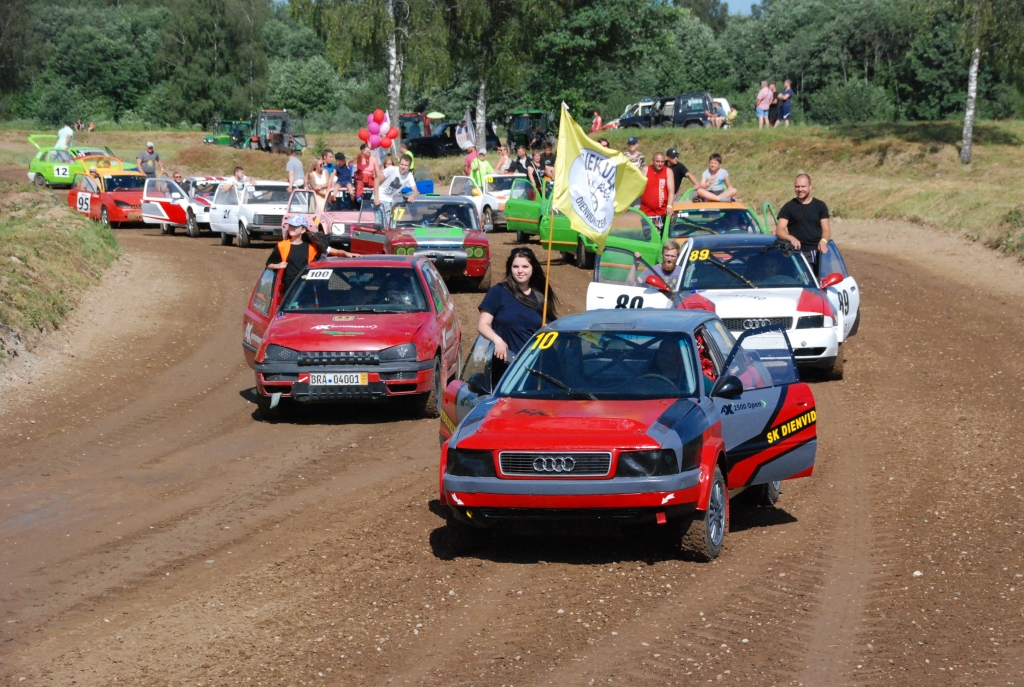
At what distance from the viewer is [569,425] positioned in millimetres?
7211

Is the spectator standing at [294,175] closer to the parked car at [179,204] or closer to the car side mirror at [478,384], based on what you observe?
the parked car at [179,204]

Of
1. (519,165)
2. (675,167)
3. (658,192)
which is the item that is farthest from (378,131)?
(658,192)

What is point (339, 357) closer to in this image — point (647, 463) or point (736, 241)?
point (736, 241)

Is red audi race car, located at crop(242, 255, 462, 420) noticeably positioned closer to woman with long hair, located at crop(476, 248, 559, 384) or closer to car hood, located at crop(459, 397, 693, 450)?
woman with long hair, located at crop(476, 248, 559, 384)

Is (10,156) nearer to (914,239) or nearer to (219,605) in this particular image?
(914,239)

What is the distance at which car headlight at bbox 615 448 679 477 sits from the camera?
6.97 meters

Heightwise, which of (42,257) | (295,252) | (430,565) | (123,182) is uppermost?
(295,252)

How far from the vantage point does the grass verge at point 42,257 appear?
16.7 m

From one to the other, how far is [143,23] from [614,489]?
10142 centimetres

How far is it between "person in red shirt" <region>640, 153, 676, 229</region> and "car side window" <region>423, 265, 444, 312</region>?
242 inches

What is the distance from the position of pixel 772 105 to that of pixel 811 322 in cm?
3364

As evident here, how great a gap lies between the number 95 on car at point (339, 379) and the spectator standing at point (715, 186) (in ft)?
33.0

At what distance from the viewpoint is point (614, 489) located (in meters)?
6.96

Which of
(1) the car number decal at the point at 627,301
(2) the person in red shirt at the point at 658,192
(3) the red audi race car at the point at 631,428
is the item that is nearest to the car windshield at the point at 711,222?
(2) the person in red shirt at the point at 658,192
